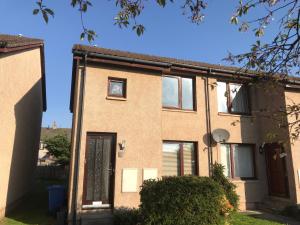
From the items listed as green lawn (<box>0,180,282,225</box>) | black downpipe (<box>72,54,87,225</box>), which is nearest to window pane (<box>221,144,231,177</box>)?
green lawn (<box>0,180,282,225</box>)

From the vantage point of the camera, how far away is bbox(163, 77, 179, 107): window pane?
13258mm

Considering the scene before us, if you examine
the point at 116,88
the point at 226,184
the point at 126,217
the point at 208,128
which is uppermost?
the point at 116,88

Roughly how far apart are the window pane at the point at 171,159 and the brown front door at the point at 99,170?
2506mm

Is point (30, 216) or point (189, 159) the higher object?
point (189, 159)

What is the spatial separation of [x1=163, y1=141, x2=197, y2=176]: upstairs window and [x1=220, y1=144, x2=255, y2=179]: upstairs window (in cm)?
158

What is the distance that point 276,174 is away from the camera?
13.5 m

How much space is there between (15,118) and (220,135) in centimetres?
907

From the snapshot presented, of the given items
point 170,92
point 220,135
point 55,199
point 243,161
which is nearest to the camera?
point 55,199

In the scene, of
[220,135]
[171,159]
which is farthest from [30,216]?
[220,135]

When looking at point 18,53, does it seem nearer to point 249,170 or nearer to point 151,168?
point 151,168

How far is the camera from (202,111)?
44.2 feet

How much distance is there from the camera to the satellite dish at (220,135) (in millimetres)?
13039

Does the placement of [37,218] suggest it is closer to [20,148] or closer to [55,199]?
[55,199]

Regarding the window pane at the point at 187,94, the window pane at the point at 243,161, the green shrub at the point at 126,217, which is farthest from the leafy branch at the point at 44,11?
the window pane at the point at 243,161
